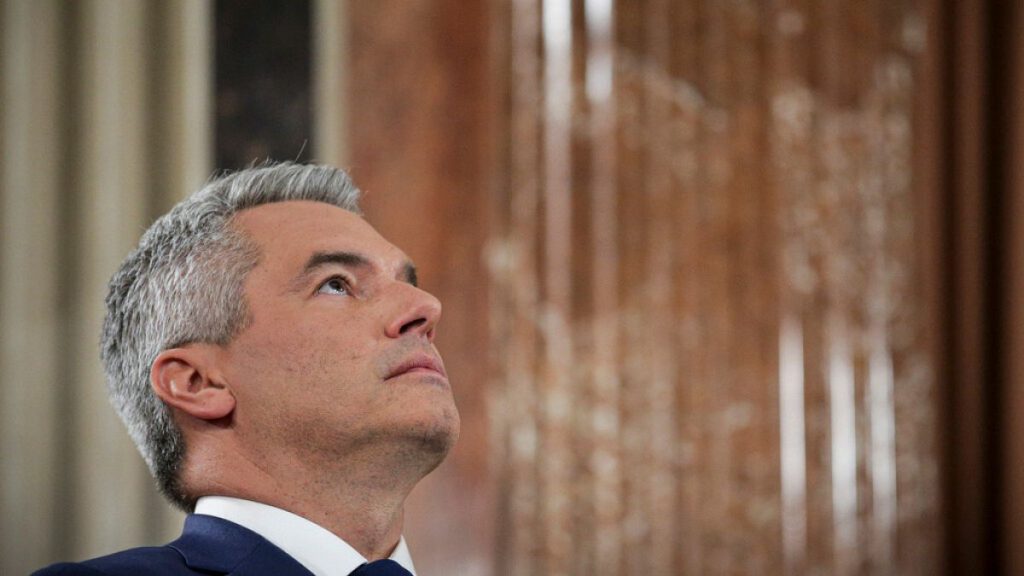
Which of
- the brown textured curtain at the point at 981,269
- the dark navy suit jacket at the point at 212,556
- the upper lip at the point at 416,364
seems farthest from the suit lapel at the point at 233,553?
the brown textured curtain at the point at 981,269

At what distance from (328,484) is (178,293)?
0.31 meters

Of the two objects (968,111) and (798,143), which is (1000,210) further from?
(798,143)

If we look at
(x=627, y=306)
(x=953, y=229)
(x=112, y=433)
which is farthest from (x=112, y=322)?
(x=953, y=229)

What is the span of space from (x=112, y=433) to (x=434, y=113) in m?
0.95

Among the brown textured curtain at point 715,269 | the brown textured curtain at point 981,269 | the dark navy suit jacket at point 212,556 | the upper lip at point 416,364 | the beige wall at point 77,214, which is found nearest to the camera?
the dark navy suit jacket at point 212,556

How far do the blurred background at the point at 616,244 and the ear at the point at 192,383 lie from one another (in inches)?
37.7

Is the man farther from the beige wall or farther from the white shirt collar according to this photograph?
the beige wall

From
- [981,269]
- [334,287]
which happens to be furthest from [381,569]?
[981,269]

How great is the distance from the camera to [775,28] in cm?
263

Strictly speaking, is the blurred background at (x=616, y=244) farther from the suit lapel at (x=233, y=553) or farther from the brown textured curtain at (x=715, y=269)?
the suit lapel at (x=233, y=553)

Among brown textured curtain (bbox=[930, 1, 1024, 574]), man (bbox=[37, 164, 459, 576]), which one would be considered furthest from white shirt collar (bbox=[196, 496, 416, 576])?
brown textured curtain (bbox=[930, 1, 1024, 574])

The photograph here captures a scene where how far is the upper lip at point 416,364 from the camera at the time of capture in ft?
4.09

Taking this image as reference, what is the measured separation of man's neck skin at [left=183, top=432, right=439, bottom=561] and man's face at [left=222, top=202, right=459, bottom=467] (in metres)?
0.01

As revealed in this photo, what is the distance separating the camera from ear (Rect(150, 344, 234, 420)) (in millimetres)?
1270
